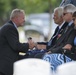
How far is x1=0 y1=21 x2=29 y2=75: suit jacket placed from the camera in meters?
8.55

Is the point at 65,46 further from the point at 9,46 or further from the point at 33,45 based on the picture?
the point at 9,46

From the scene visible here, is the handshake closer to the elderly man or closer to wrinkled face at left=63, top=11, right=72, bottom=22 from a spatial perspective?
the elderly man

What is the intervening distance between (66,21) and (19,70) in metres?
2.81

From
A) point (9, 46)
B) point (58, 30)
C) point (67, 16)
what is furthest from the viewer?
point (58, 30)

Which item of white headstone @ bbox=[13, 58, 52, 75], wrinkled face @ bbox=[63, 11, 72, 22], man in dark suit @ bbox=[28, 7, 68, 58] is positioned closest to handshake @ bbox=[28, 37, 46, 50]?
man in dark suit @ bbox=[28, 7, 68, 58]

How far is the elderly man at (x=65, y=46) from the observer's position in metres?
7.79

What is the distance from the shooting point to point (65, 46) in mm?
7934

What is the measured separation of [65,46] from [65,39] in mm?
266

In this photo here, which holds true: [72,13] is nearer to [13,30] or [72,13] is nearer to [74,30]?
[74,30]

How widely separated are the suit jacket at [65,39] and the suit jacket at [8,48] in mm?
644

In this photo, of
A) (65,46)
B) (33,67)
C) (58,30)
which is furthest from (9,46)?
(33,67)

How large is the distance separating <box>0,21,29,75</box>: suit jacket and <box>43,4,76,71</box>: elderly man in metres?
0.72

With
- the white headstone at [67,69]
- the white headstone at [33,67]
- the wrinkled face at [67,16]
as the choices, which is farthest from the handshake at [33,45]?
the white headstone at [67,69]

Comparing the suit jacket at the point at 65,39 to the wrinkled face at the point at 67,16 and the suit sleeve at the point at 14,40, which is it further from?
the suit sleeve at the point at 14,40
